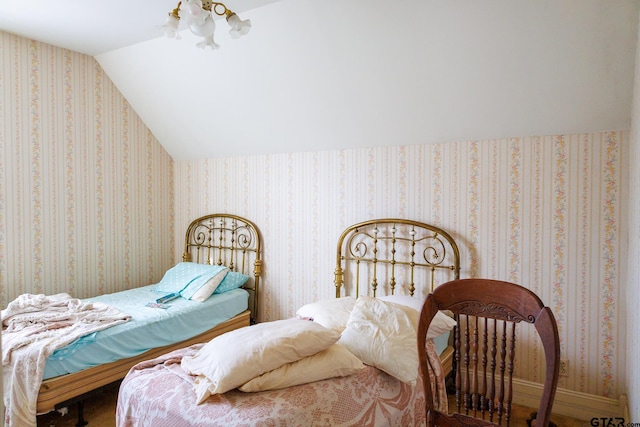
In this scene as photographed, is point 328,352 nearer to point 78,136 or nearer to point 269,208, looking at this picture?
point 269,208

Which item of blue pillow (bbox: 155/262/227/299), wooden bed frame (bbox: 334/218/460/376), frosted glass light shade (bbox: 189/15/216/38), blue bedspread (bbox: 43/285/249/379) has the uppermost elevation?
frosted glass light shade (bbox: 189/15/216/38)

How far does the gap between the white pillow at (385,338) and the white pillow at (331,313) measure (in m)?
0.22

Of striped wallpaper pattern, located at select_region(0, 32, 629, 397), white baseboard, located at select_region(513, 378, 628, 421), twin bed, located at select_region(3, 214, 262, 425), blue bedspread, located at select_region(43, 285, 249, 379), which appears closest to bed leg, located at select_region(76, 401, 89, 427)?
twin bed, located at select_region(3, 214, 262, 425)

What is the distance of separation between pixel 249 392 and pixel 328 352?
401 millimetres

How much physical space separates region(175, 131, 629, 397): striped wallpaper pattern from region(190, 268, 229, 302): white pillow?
1.85 feet

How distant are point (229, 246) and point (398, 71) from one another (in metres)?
2.37

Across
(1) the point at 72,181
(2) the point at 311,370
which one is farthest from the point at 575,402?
(1) the point at 72,181

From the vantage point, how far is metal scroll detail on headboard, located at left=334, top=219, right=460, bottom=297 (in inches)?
118

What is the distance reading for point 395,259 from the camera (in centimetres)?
319

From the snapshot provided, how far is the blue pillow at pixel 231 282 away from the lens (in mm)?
3666

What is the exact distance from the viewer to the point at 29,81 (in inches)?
131

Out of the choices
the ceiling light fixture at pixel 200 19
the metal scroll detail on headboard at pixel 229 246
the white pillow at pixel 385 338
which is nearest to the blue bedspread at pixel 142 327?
the metal scroll detail on headboard at pixel 229 246

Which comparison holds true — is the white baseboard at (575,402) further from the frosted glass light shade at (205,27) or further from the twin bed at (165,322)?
the frosted glass light shade at (205,27)

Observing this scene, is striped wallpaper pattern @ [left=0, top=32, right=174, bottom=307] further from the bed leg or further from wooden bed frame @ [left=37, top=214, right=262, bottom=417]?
the bed leg
